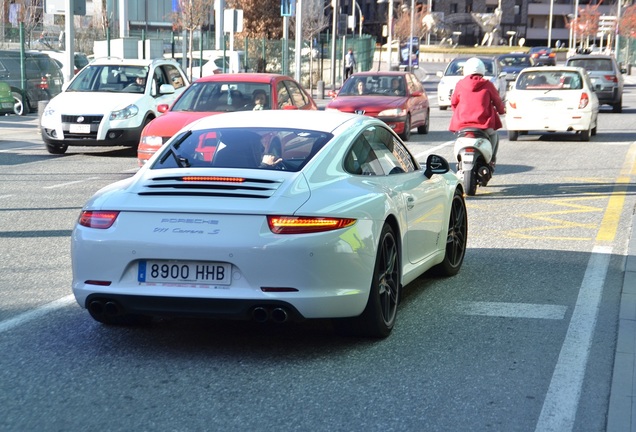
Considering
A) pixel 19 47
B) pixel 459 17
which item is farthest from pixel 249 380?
pixel 459 17

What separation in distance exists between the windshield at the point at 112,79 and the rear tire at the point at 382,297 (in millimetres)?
14897

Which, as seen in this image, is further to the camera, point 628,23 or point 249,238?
point 628,23

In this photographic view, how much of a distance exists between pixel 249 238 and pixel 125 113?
47.8 feet

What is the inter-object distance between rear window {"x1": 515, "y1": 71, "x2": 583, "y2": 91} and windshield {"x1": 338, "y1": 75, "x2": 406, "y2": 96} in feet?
8.35

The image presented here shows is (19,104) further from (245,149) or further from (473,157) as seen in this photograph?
(245,149)

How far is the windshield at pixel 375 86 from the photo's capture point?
82.3 feet

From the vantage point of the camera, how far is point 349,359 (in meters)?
6.50

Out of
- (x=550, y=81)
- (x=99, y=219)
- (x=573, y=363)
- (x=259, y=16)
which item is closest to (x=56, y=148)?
(x=550, y=81)

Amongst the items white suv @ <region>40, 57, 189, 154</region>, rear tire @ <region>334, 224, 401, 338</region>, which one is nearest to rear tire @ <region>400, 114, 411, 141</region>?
white suv @ <region>40, 57, 189, 154</region>

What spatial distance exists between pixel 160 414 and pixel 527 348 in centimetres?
240

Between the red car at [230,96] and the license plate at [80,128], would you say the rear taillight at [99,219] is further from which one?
the license plate at [80,128]

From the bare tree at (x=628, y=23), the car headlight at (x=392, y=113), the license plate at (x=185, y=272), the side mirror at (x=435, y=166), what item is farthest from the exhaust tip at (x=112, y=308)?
the bare tree at (x=628, y=23)

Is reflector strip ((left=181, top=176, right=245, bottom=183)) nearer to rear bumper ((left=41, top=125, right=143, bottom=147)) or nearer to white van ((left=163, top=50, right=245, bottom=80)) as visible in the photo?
rear bumper ((left=41, top=125, right=143, bottom=147))

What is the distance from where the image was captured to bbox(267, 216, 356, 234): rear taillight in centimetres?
620
